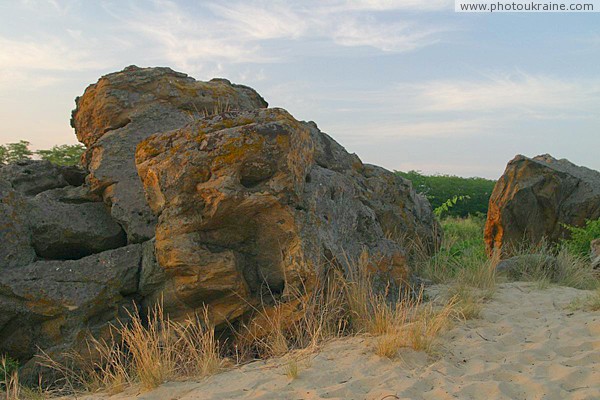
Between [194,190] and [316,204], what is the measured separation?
4.43 feet

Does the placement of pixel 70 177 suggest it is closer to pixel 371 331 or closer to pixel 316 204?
pixel 316 204

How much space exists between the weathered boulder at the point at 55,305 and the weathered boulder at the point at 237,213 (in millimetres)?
657

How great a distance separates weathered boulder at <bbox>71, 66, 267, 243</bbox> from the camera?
740 centimetres

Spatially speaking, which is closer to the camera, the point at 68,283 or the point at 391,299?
the point at 68,283

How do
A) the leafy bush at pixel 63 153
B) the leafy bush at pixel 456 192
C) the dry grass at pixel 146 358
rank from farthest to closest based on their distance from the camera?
1. the leafy bush at pixel 456 192
2. the leafy bush at pixel 63 153
3. the dry grass at pixel 146 358

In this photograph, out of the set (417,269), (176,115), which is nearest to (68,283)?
(176,115)

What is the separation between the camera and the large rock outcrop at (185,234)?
624 centimetres

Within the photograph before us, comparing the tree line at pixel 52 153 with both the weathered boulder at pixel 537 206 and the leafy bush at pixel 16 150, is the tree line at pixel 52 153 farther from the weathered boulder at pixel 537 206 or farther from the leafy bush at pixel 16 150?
the weathered boulder at pixel 537 206

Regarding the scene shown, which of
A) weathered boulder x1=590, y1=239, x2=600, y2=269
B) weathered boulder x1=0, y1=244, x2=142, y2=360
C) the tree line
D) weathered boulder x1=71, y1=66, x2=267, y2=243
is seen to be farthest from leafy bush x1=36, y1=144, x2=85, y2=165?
weathered boulder x1=590, y1=239, x2=600, y2=269

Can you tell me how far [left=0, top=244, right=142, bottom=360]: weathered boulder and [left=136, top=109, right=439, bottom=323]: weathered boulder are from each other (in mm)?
657

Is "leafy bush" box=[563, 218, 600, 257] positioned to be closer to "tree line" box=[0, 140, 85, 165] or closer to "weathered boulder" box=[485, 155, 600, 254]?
"weathered boulder" box=[485, 155, 600, 254]

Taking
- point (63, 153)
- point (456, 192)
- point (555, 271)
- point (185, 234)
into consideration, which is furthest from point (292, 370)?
point (456, 192)

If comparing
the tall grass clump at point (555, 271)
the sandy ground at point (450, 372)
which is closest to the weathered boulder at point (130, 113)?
the sandy ground at point (450, 372)

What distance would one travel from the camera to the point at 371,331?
605 centimetres
